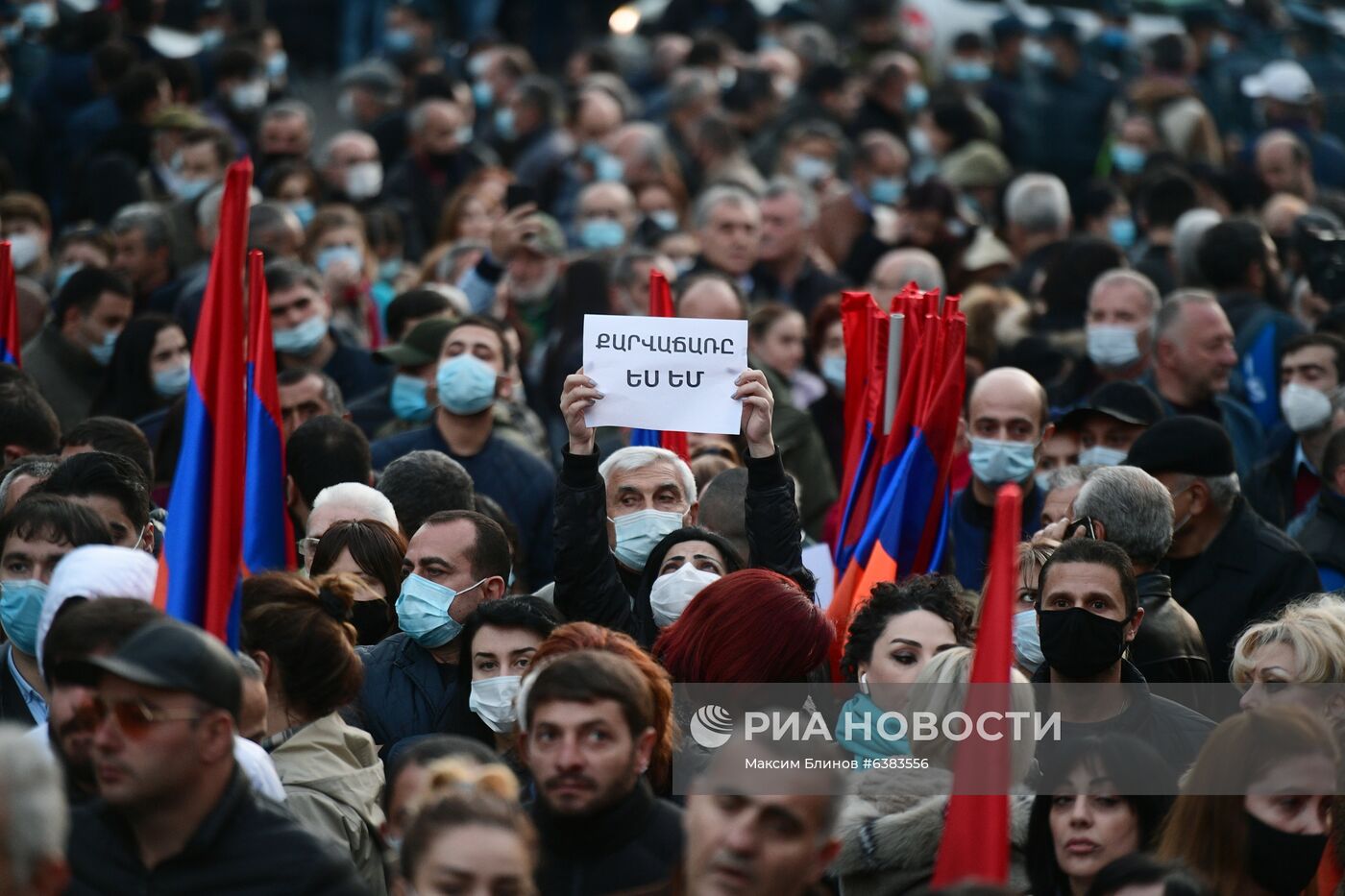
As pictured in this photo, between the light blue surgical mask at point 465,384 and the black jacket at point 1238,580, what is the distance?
2921mm

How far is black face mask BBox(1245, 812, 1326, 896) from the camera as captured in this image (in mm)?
5023

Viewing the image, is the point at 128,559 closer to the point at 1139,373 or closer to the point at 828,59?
the point at 1139,373

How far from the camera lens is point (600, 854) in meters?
4.82

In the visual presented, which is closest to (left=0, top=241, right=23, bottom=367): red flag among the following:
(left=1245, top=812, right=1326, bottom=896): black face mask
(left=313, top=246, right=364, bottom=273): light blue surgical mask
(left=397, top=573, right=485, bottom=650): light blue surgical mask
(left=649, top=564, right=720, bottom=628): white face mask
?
(left=313, top=246, right=364, bottom=273): light blue surgical mask

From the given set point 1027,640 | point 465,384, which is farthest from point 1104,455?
point 465,384

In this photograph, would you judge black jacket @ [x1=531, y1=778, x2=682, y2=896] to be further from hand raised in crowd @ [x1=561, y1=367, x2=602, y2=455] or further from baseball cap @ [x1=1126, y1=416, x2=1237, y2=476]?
baseball cap @ [x1=1126, y1=416, x2=1237, y2=476]

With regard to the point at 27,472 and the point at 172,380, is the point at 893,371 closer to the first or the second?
the point at 27,472

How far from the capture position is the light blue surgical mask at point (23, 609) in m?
6.18

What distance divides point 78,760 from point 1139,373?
6.81 m

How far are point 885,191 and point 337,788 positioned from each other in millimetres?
10337

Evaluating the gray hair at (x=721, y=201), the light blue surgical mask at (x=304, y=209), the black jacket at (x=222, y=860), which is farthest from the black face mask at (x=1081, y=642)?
the light blue surgical mask at (x=304, y=209)

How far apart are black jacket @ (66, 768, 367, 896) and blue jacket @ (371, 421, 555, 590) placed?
4.27 meters

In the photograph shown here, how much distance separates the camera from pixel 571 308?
1113cm

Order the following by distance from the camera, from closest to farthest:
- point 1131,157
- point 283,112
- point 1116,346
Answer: point 1116,346
point 283,112
point 1131,157
